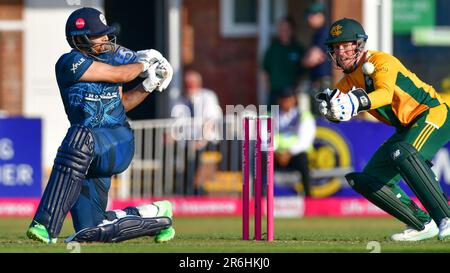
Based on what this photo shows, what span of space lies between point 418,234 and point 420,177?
1.90ft

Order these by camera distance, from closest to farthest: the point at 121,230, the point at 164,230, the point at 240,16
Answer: the point at 121,230 → the point at 164,230 → the point at 240,16

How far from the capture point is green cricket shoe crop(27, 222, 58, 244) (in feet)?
33.0

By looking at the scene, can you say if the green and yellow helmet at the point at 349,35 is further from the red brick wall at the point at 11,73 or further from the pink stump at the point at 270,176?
the red brick wall at the point at 11,73

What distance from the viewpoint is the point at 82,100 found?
10.3 metres

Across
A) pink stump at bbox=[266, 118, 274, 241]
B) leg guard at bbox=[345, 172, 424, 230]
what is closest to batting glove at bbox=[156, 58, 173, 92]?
pink stump at bbox=[266, 118, 274, 241]

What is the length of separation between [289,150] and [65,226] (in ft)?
12.7

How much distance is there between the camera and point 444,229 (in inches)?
416

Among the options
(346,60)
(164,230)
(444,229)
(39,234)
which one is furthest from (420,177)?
(39,234)

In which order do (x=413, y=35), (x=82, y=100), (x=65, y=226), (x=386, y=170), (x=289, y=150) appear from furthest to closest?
(x=413, y=35), (x=289, y=150), (x=65, y=226), (x=386, y=170), (x=82, y=100)

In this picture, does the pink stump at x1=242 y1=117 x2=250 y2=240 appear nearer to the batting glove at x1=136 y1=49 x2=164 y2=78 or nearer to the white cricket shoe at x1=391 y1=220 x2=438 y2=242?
the batting glove at x1=136 y1=49 x2=164 y2=78

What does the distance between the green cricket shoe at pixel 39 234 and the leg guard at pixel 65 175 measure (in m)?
0.04

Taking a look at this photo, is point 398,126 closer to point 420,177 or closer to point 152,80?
point 420,177
